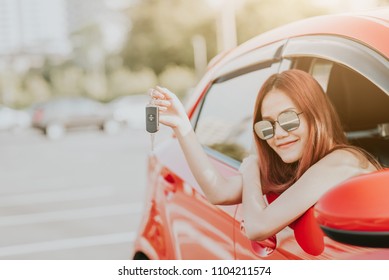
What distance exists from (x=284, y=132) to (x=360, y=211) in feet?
1.49

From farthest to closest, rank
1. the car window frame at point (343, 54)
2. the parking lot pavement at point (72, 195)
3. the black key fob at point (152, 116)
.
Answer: the parking lot pavement at point (72, 195) → the black key fob at point (152, 116) → the car window frame at point (343, 54)

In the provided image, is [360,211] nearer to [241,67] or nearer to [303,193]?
[303,193]

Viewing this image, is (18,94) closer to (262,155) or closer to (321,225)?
(262,155)

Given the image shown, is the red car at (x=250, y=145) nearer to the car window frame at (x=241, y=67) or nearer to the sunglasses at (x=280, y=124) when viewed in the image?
the car window frame at (x=241, y=67)

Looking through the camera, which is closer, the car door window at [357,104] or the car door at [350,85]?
the car door at [350,85]

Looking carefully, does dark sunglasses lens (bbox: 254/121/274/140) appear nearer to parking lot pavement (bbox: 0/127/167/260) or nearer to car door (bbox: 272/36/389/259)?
car door (bbox: 272/36/389/259)

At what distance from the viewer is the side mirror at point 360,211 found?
3.56 ft

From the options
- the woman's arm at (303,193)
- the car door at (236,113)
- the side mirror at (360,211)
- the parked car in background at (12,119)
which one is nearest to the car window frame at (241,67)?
the car door at (236,113)

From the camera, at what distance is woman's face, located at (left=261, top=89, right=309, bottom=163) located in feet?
4.92

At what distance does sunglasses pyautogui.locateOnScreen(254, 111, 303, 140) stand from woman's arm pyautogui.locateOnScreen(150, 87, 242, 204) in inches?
7.8

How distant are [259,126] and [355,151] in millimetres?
249

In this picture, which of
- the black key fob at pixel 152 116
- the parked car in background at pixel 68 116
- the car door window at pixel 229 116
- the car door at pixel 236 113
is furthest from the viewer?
the parked car in background at pixel 68 116

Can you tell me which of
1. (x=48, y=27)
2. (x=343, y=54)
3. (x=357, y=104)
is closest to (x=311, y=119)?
(x=343, y=54)
